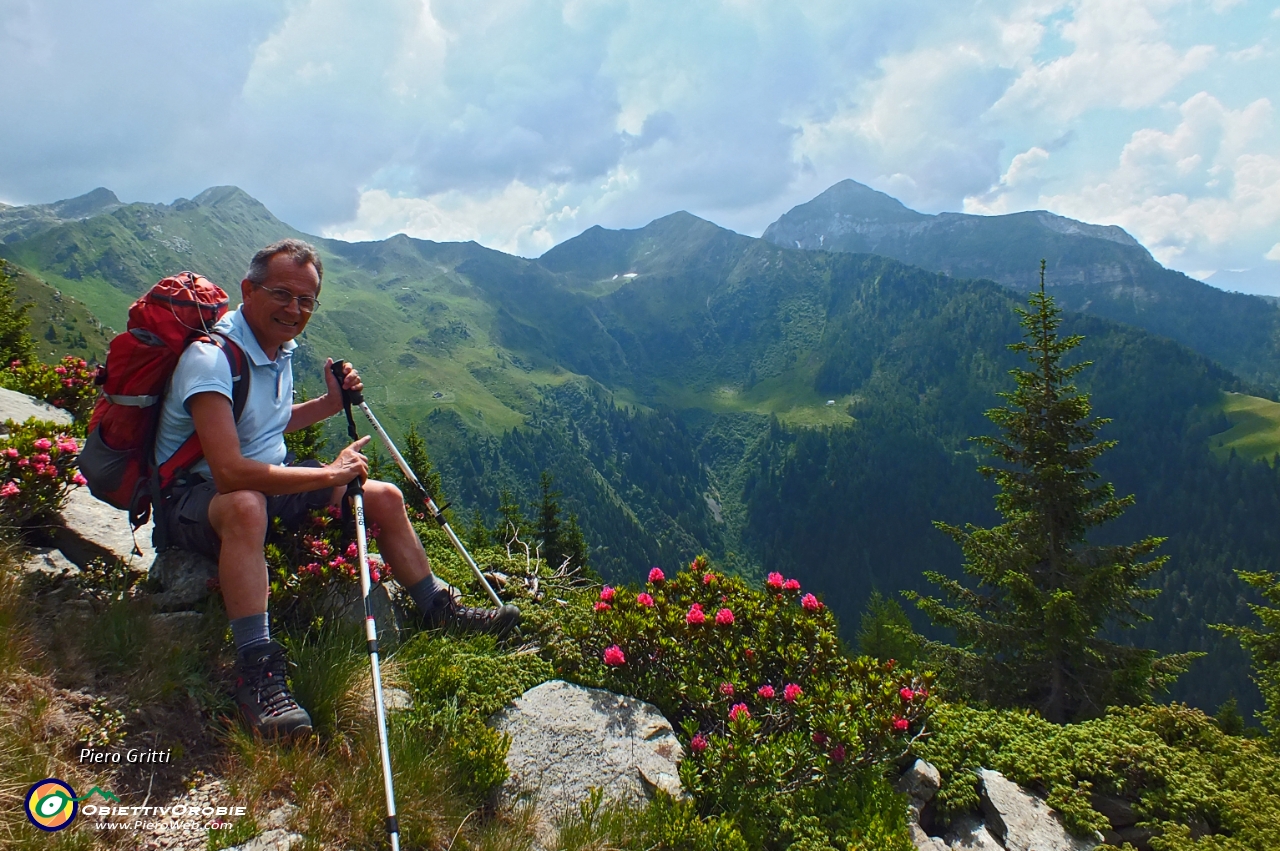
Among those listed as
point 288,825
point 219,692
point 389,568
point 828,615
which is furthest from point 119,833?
point 828,615

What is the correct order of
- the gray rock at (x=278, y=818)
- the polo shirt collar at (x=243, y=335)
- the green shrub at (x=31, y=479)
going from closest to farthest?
the gray rock at (x=278, y=818) < the polo shirt collar at (x=243, y=335) < the green shrub at (x=31, y=479)

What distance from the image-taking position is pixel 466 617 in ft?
20.3

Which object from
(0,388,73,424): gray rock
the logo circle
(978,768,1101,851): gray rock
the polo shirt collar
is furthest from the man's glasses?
(978,768,1101,851): gray rock

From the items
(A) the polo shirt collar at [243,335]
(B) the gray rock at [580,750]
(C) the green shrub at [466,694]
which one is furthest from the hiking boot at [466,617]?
(A) the polo shirt collar at [243,335]

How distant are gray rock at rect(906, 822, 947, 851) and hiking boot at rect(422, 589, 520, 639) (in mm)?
3989

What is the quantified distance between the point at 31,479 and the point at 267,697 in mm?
3244

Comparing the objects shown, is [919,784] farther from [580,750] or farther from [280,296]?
[280,296]

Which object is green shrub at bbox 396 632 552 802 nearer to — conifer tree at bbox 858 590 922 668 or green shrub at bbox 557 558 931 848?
green shrub at bbox 557 558 931 848

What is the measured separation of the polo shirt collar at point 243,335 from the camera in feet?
15.4

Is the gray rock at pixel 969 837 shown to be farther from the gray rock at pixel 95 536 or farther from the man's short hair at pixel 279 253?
the gray rock at pixel 95 536

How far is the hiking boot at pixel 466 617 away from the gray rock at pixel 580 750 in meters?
0.93

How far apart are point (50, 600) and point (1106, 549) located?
66.7ft

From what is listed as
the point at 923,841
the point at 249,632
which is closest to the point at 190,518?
the point at 249,632

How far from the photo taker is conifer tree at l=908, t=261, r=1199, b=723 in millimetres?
14273
